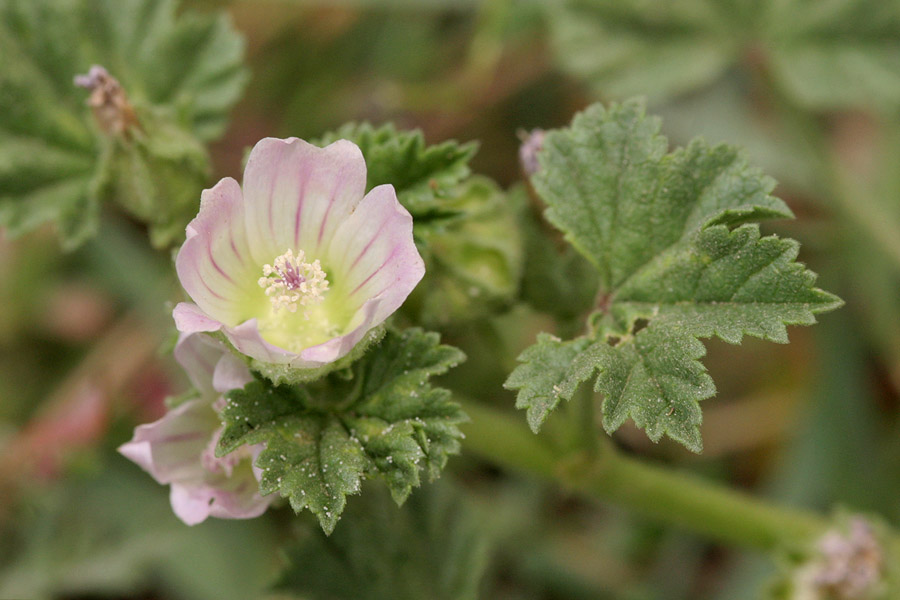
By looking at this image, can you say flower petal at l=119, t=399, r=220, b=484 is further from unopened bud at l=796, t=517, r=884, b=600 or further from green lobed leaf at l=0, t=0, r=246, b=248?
unopened bud at l=796, t=517, r=884, b=600

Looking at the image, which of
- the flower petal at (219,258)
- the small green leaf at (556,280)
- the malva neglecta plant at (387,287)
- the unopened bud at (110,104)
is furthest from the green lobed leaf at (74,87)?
the small green leaf at (556,280)

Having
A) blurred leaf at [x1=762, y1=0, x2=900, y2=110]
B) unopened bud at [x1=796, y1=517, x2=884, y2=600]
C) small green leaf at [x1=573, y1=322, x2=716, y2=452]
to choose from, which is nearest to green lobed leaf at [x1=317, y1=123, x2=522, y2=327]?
small green leaf at [x1=573, y1=322, x2=716, y2=452]

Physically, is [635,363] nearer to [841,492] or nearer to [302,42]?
[841,492]

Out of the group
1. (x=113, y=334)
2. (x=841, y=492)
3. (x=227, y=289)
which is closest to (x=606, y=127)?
(x=227, y=289)

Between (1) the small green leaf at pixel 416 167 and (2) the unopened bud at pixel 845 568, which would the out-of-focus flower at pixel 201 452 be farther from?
(2) the unopened bud at pixel 845 568

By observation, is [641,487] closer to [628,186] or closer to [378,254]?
[628,186]

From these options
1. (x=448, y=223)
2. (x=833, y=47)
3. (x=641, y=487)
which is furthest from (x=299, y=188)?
(x=833, y=47)
